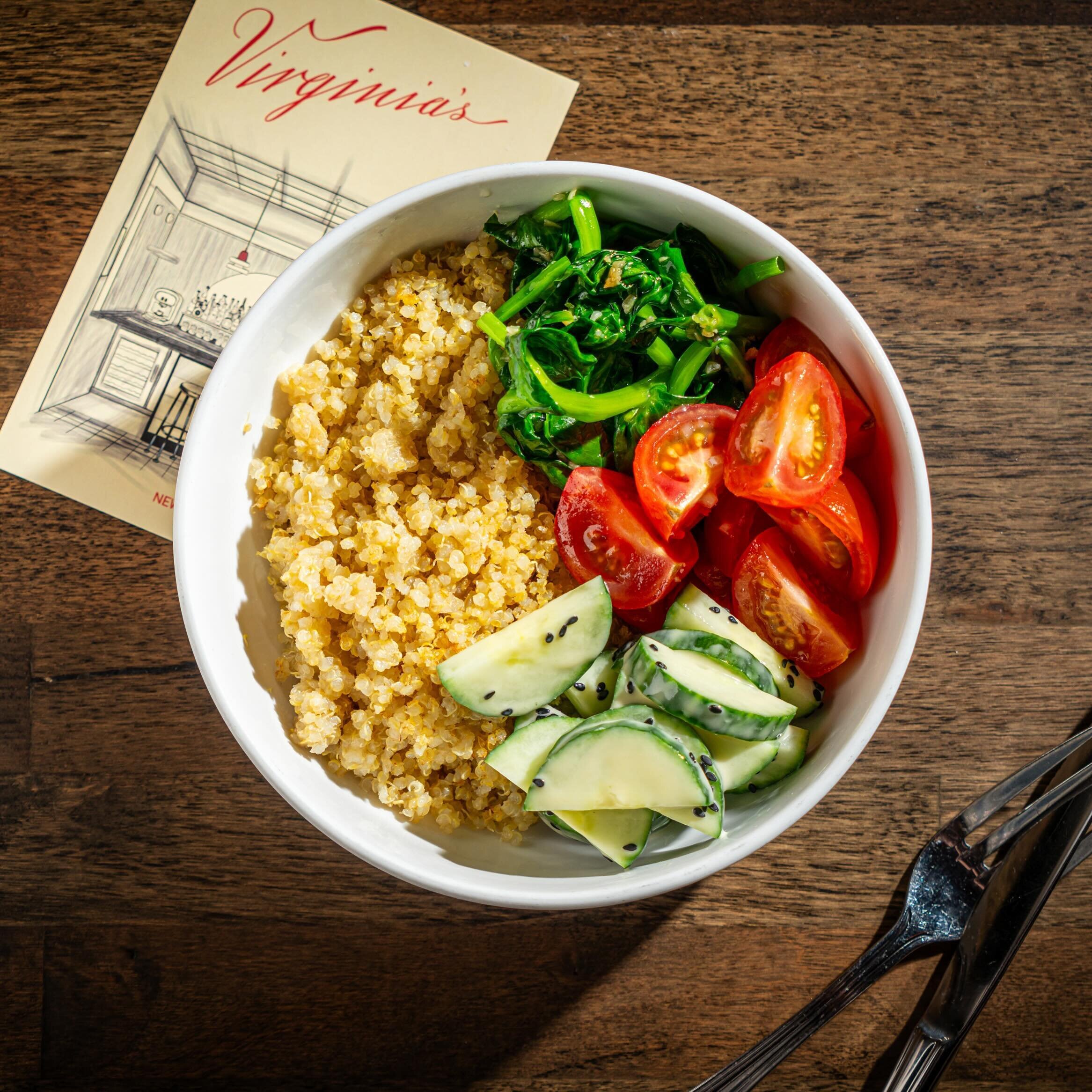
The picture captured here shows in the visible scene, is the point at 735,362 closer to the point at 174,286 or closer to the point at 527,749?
the point at 527,749

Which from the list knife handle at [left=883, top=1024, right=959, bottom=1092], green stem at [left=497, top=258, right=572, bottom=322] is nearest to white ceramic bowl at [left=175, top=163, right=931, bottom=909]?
green stem at [left=497, top=258, right=572, bottom=322]

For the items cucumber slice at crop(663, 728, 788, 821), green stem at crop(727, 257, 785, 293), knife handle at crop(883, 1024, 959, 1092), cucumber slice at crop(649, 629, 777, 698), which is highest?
green stem at crop(727, 257, 785, 293)

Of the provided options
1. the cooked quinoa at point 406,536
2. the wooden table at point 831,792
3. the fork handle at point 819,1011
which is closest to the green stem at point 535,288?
the cooked quinoa at point 406,536

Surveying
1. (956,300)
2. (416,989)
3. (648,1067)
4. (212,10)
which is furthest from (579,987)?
(212,10)

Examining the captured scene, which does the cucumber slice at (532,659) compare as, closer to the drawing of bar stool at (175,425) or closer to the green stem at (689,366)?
the green stem at (689,366)

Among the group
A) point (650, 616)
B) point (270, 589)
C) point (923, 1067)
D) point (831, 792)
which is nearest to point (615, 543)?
point (650, 616)

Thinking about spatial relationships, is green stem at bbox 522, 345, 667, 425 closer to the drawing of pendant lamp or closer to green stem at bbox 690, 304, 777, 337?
green stem at bbox 690, 304, 777, 337
